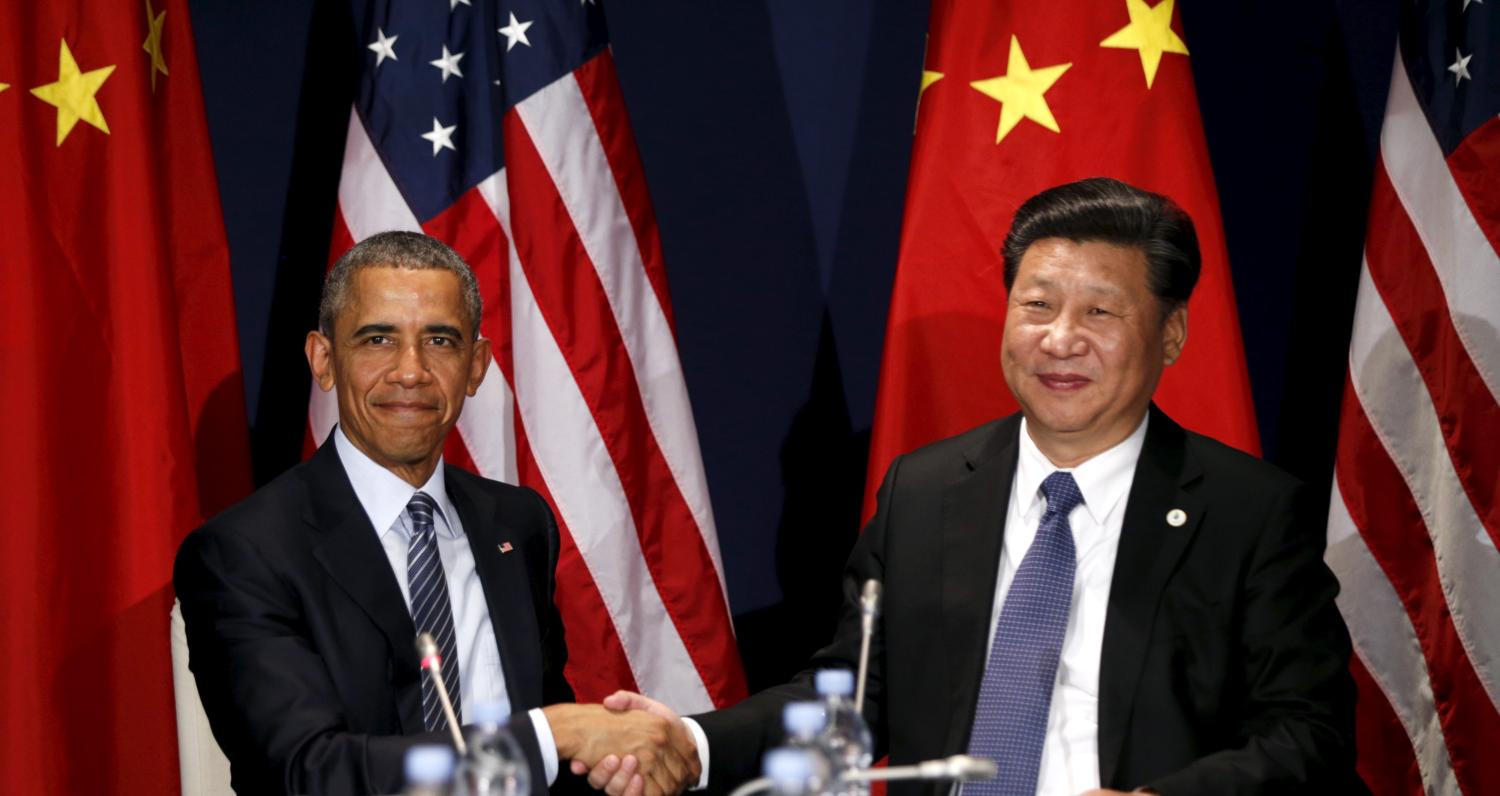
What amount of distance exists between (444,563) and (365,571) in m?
0.20

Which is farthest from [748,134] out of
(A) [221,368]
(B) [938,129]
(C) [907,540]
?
(C) [907,540]

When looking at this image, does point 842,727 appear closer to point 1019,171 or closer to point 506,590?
point 506,590

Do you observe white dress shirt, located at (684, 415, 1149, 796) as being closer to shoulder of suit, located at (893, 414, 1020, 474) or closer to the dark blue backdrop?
shoulder of suit, located at (893, 414, 1020, 474)

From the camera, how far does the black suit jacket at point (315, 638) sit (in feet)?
7.72

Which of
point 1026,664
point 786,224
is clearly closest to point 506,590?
point 1026,664

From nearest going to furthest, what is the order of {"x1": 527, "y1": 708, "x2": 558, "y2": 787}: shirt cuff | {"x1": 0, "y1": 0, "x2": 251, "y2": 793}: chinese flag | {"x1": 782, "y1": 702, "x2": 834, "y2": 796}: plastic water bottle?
1. {"x1": 782, "y1": 702, "x2": 834, "y2": 796}: plastic water bottle
2. {"x1": 527, "y1": 708, "x2": 558, "y2": 787}: shirt cuff
3. {"x1": 0, "y1": 0, "x2": 251, "y2": 793}: chinese flag

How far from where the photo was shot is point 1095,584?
8.04 ft

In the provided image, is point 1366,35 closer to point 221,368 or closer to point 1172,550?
point 1172,550

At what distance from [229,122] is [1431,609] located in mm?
3173

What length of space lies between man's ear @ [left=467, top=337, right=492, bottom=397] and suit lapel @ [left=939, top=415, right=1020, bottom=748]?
92cm

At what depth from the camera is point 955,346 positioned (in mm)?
3422

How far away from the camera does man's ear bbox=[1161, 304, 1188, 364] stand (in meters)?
2.61

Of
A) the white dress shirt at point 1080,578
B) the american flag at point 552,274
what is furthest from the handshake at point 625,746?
the american flag at point 552,274

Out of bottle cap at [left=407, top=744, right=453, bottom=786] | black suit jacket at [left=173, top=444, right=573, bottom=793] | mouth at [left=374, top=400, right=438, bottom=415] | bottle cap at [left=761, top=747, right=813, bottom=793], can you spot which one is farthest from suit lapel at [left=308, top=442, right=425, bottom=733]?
bottle cap at [left=761, top=747, right=813, bottom=793]
